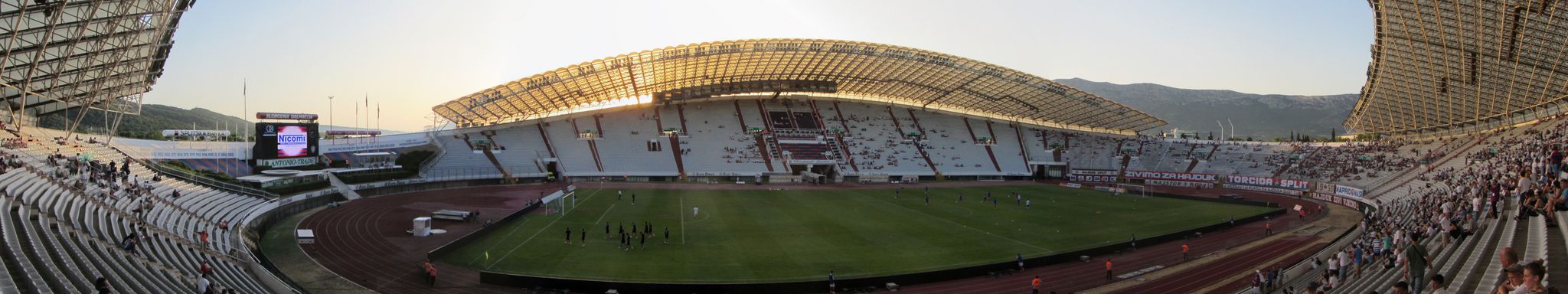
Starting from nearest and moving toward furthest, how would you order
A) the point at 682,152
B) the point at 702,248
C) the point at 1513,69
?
1. the point at 702,248
2. the point at 1513,69
3. the point at 682,152

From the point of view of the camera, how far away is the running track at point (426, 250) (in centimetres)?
2267

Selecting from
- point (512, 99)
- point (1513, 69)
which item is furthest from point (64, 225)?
point (1513, 69)

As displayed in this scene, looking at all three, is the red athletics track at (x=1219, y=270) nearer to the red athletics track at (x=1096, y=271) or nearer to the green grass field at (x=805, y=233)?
the red athletics track at (x=1096, y=271)

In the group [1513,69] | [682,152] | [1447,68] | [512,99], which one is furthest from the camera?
[682,152]

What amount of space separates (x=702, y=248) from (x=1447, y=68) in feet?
186

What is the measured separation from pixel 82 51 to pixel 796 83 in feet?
177

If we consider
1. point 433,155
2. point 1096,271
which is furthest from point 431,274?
point 433,155

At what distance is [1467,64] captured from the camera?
49438 millimetres

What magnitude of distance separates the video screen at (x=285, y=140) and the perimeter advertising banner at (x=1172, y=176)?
237ft

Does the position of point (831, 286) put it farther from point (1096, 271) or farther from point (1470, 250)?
point (1470, 250)

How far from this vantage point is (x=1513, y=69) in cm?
4797

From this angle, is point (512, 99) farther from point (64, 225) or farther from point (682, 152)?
point (64, 225)

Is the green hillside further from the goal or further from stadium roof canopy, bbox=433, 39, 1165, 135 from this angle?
the goal

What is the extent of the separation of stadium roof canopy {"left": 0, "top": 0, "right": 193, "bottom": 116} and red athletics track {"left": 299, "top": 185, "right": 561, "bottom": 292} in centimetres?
1129
